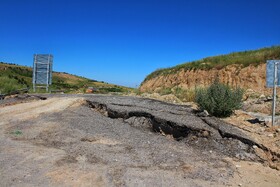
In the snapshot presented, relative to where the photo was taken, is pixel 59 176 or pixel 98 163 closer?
pixel 59 176

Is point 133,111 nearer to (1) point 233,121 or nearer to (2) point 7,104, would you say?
(1) point 233,121

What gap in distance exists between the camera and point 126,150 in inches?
295

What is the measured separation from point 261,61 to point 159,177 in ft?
71.8

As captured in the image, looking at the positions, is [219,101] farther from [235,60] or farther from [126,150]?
[235,60]

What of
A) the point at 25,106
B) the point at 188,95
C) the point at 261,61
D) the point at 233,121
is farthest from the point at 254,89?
the point at 25,106

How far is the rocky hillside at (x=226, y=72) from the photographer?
24562 mm

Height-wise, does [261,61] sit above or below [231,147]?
above

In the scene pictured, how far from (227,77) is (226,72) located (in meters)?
0.51

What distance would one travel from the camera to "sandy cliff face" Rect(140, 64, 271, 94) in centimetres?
2433

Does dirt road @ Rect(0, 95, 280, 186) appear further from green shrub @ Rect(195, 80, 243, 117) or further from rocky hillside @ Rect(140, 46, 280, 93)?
rocky hillside @ Rect(140, 46, 280, 93)

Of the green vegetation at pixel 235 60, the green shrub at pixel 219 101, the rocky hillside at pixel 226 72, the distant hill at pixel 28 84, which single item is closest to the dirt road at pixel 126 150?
the green shrub at pixel 219 101

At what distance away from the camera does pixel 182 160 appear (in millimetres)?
6832

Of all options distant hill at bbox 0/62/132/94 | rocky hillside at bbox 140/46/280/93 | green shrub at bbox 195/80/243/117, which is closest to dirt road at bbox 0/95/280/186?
green shrub at bbox 195/80/243/117

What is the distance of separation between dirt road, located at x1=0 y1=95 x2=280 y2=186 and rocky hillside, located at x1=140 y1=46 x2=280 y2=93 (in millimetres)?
14413
